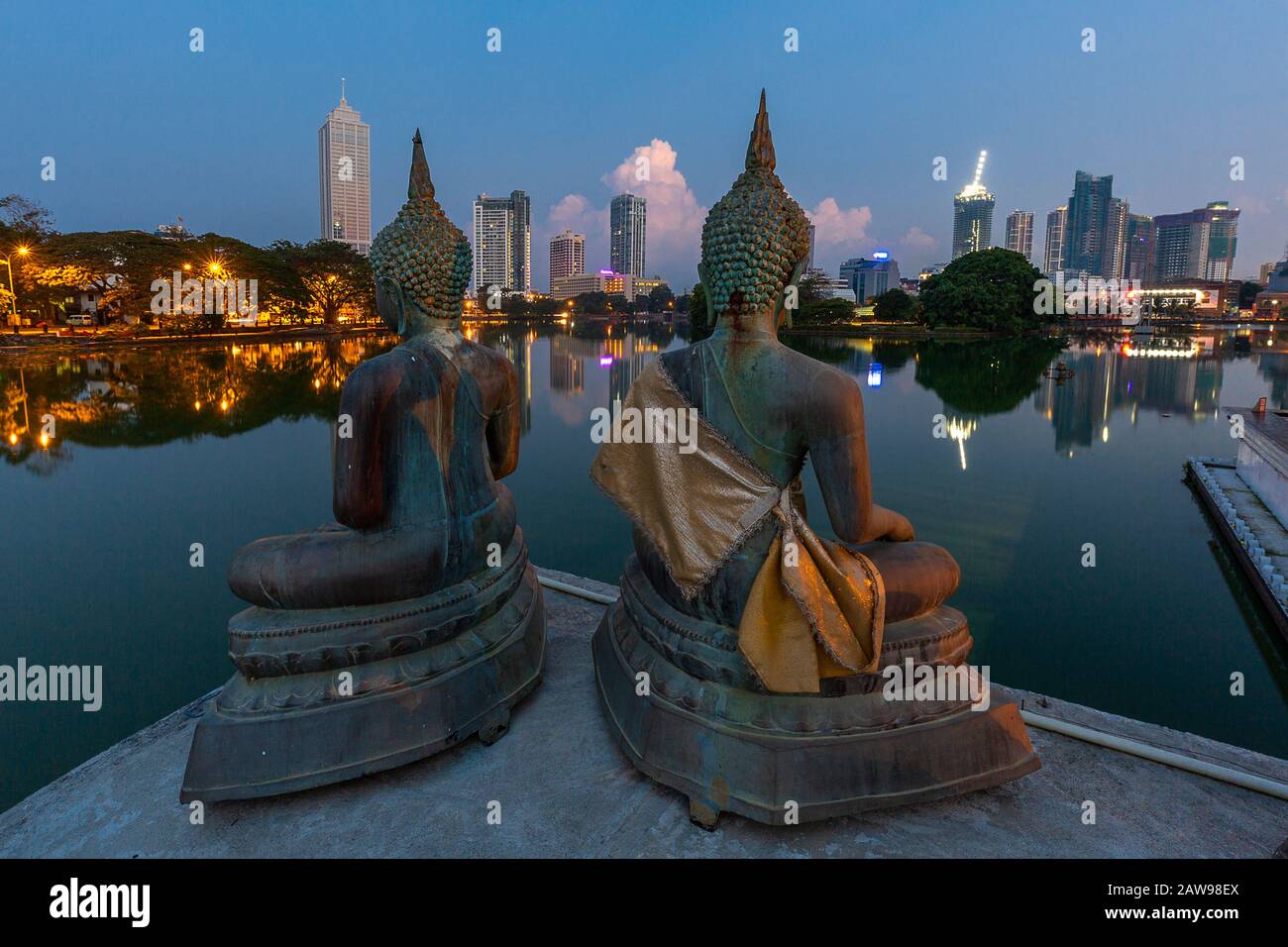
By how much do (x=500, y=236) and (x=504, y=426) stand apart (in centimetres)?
11874

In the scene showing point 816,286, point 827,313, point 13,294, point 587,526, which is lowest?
point 587,526

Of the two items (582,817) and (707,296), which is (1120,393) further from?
(582,817)

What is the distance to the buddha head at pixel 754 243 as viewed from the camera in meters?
3.39

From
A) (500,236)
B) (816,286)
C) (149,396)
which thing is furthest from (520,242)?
(149,396)

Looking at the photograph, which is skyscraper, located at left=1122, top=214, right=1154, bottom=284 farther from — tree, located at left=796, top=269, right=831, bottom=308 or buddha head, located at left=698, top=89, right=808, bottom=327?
buddha head, located at left=698, top=89, right=808, bottom=327

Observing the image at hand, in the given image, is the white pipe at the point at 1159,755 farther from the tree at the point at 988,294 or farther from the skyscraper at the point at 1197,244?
the skyscraper at the point at 1197,244

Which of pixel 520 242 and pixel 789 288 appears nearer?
pixel 789 288

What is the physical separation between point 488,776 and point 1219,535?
1352 cm

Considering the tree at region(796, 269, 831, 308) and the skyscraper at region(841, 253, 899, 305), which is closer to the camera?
the tree at region(796, 269, 831, 308)

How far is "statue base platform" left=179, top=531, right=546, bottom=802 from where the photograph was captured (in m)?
3.41

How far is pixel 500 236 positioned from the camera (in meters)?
115

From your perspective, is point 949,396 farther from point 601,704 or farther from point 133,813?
point 133,813

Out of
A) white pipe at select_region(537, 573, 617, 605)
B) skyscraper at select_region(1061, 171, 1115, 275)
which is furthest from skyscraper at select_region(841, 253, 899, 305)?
white pipe at select_region(537, 573, 617, 605)

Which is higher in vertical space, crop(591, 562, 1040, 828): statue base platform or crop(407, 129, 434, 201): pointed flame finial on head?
crop(407, 129, 434, 201): pointed flame finial on head
